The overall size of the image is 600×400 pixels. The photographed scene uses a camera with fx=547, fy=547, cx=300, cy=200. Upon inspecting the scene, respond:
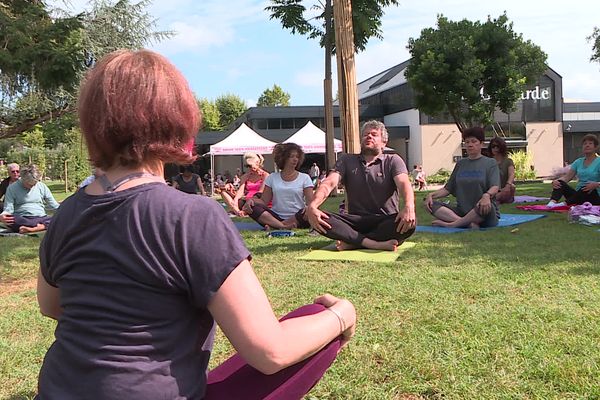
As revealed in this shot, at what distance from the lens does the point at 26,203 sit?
966 cm

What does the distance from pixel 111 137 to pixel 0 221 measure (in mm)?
9474

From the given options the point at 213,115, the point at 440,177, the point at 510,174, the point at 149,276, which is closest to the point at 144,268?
the point at 149,276

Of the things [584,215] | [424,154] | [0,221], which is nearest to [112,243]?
[584,215]

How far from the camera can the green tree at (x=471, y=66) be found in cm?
2425

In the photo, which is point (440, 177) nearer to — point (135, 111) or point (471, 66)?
point (471, 66)

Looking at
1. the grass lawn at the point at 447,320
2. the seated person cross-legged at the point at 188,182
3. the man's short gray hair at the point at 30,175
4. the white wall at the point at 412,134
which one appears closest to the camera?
the grass lawn at the point at 447,320

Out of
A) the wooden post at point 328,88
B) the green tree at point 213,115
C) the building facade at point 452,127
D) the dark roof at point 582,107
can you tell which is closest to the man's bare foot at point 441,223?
the wooden post at point 328,88

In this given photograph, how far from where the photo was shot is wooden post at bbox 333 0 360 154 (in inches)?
296

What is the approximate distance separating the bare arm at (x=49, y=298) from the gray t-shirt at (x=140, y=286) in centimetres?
22

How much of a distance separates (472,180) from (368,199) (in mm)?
2506

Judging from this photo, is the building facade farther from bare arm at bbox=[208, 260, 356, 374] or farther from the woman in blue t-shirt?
bare arm at bbox=[208, 260, 356, 374]

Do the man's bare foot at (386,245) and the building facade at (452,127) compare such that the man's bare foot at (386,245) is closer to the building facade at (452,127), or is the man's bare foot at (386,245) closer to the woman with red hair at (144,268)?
the woman with red hair at (144,268)

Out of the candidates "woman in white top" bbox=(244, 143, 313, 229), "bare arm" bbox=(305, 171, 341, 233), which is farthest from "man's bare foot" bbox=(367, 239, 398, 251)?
"woman in white top" bbox=(244, 143, 313, 229)

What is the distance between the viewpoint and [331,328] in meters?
1.44
